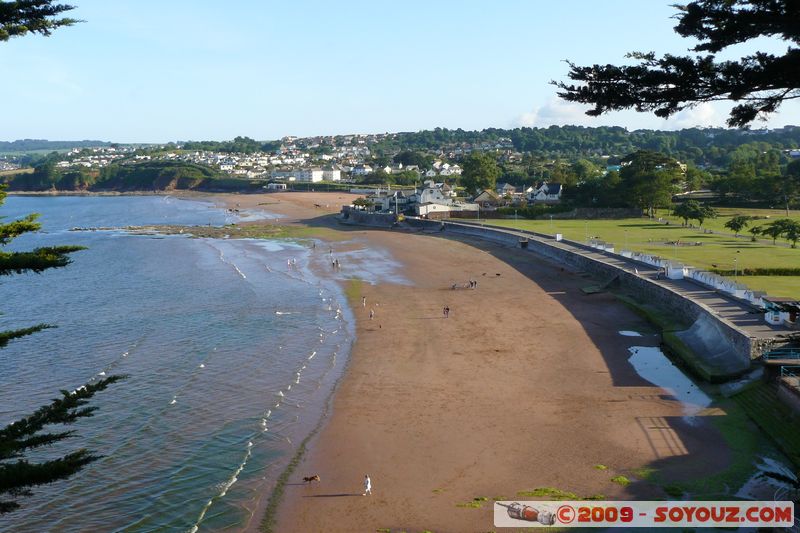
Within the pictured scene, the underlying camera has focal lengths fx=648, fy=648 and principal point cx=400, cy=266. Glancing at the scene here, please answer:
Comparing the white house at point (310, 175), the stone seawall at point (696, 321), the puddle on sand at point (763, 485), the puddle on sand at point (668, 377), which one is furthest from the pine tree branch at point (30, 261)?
the white house at point (310, 175)

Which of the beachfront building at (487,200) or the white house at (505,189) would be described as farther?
the white house at (505,189)

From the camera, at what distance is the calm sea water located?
1544cm

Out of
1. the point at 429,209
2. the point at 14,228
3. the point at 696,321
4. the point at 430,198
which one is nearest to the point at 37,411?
the point at 14,228

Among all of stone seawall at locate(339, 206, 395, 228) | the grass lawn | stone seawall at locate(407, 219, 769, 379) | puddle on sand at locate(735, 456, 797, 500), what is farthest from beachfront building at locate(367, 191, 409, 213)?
puddle on sand at locate(735, 456, 797, 500)

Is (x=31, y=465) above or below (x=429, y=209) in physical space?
below

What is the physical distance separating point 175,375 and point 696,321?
20.3 meters

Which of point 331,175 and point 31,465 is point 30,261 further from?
Answer: point 331,175

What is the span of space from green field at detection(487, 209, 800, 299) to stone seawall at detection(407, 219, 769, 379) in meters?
4.05

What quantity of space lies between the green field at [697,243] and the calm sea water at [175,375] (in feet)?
67.7

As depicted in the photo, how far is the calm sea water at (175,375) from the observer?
50.6 ft

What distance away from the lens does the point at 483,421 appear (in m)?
19.4

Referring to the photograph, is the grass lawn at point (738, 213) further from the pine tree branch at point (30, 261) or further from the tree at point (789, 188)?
the pine tree branch at point (30, 261)

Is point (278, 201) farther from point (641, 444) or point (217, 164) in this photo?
point (641, 444)

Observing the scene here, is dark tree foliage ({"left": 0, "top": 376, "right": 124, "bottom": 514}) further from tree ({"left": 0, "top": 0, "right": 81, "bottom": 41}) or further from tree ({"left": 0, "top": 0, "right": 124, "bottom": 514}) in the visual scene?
tree ({"left": 0, "top": 0, "right": 81, "bottom": 41})
